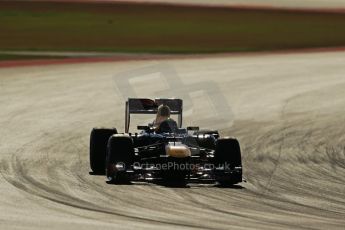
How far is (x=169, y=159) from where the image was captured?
14383mm

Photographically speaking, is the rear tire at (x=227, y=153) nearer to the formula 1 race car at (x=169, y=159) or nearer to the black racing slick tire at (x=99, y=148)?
the formula 1 race car at (x=169, y=159)

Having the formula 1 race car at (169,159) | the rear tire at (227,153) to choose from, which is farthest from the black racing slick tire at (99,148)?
the rear tire at (227,153)

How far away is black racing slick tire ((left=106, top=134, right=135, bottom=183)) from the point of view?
1450cm

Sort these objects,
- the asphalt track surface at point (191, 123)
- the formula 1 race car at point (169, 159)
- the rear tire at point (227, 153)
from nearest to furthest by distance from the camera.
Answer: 1. the asphalt track surface at point (191, 123)
2. the formula 1 race car at point (169, 159)
3. the rear tire at point (227, 153)

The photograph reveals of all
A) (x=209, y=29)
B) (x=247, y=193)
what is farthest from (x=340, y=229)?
(x=209, y=29)

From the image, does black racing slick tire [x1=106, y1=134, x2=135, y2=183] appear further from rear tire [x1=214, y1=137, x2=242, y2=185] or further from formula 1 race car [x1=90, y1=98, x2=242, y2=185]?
rear tire [x1=214, y1=137, x2=242, y2=185]

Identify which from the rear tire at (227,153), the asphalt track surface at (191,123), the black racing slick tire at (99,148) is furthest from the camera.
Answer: the black racing slick tire at (99,148)

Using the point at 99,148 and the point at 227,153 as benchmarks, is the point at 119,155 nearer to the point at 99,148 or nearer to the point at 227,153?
the point at 99,148

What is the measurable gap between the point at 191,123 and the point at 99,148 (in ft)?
24.2

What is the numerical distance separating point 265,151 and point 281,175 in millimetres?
2685

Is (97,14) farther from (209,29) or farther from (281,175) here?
(281,175)

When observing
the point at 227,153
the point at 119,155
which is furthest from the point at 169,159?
the point at 227,153

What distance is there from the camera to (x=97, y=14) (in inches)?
2186

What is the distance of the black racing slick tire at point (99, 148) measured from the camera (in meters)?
15.6
